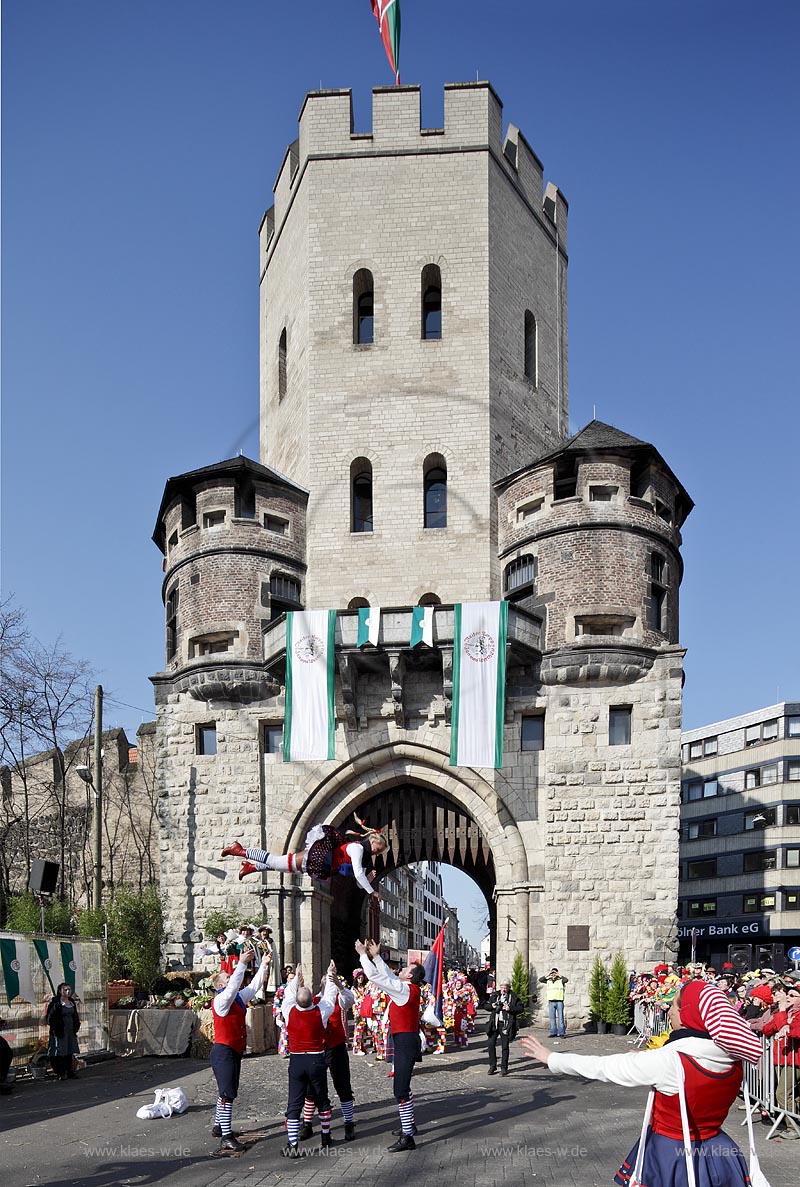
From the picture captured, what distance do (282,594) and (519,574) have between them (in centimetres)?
568

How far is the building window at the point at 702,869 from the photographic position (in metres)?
60.7

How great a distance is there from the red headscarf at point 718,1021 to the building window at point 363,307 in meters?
26.6

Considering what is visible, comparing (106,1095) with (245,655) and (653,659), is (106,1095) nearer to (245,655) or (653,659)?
(245,655)

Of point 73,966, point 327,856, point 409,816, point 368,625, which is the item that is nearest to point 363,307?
point 368,625

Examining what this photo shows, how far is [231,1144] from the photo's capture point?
1159 centimetres

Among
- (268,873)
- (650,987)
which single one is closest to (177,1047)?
(268,873)

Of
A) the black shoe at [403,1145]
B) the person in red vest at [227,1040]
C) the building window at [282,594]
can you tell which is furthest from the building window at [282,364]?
the black shoe at [403,1145]

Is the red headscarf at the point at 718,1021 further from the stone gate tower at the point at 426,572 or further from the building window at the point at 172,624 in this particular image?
the building window at the point at 172,624

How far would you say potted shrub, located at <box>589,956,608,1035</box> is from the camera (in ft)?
82.5

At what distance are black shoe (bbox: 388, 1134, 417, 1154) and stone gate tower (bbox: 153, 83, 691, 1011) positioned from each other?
15.4m

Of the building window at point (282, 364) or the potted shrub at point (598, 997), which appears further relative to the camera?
the building window at point (282, 364)

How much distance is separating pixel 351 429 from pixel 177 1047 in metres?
15.4

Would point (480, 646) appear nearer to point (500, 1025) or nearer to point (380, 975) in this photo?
point (500, 1025)

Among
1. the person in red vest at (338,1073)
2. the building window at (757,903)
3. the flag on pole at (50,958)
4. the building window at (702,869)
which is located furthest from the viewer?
the building window at (702,869)
